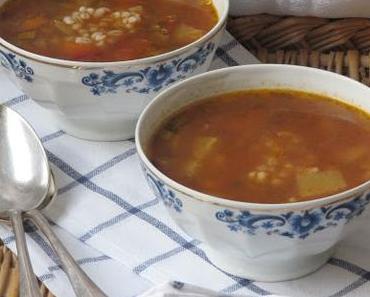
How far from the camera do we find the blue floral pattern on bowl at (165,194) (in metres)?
0.93

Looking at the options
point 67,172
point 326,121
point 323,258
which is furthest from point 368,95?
point 67,172

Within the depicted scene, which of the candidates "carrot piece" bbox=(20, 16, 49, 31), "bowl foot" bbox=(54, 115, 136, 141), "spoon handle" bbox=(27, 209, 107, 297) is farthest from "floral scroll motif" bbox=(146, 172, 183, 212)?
"carrot piece" bbox=(20, 16, 49, 31)

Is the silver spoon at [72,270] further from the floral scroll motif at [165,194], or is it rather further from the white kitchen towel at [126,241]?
the floral scroll motif at [165,194]

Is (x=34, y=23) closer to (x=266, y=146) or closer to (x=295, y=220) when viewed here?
(x=266, y=146)

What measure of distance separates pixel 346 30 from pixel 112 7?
320 mm

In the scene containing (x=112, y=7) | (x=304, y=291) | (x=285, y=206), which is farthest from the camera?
(x=112, y=7)

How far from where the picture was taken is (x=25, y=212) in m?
1.10

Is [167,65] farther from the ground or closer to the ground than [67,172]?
farther from the ground

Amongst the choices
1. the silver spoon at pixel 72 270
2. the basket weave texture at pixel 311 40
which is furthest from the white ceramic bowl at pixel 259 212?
the basket weave texture at pixel 311 40

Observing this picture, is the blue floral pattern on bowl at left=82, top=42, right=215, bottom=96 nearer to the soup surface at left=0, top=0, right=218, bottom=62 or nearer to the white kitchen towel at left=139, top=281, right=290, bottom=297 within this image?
the soup surface at left=0, top=0, right=218, bottom=62

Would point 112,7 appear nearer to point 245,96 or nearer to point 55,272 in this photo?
point 245,96

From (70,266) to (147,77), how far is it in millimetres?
255

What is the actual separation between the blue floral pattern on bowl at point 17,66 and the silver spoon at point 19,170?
2.5 inches

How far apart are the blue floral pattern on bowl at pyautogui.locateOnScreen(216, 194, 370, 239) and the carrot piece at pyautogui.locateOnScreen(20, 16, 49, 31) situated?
459 millimetres
